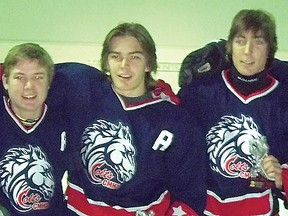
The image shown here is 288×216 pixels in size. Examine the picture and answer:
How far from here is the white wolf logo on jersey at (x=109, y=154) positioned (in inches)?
72.0

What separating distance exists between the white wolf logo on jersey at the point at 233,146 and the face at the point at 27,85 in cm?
61

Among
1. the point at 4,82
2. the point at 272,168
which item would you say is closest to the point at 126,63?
the point at 4,82

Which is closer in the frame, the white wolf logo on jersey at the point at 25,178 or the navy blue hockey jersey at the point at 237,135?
the white wolf logo on jersey at the point at 25,178

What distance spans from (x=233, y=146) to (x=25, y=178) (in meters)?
0.70

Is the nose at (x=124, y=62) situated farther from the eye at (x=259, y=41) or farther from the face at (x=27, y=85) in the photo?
the eye at (x=259, y=41)

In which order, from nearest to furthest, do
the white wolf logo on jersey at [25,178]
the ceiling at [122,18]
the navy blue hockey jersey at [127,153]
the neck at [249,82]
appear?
the white wolf logo on jersey at [25,178] → the navy blue hockey jersey at [127,153] → the neck at [249,82] → the ceiling at [122,18]

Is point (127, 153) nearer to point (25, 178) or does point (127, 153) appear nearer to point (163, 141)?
point (163, 141)

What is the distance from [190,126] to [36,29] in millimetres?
1107

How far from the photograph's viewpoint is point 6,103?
6.02ft

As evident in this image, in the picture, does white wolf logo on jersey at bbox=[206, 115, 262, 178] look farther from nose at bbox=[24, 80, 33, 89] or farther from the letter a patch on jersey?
nose at bbox=[24, 80, 33, 89]

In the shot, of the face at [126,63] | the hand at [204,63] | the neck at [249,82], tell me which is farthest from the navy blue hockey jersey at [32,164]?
the neck at [249,82]

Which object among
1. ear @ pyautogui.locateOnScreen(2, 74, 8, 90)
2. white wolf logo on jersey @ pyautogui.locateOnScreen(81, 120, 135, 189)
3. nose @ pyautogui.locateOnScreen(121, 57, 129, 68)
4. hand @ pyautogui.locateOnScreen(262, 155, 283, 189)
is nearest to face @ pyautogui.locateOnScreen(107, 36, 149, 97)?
nose @ pyautogui.locateOnScreen(121, 57, 129, 68)

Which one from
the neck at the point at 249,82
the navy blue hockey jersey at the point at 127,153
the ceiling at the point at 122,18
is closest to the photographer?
the navy blue hockey jersey at the point at 127,153

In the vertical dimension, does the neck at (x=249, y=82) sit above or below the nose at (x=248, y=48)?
below
